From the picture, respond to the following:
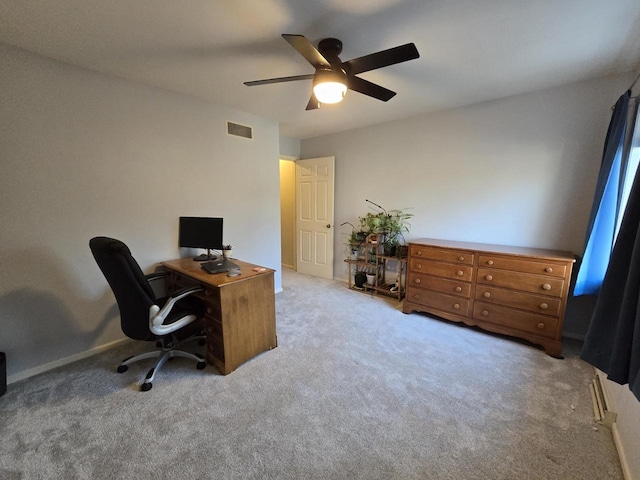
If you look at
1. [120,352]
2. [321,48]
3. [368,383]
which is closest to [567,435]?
[368,383]

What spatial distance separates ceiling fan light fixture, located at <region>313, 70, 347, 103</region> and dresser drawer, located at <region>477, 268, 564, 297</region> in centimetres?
216

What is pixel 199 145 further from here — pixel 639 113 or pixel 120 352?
pixel 639 113

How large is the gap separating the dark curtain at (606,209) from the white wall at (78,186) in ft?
11.9

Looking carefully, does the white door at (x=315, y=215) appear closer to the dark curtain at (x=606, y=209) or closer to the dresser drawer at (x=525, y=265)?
the dresser drawer at (x=525, y=265)

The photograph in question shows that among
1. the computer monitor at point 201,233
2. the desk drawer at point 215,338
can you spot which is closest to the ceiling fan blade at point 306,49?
the computer monitor at point 201,233

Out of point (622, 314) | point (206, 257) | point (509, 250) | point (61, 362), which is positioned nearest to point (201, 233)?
point (206, 257)

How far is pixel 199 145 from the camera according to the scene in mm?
2828

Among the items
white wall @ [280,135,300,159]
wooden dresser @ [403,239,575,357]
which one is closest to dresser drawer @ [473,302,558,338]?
wooden dresser @ [403,239,575,357]

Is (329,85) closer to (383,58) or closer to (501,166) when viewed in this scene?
(383,58)

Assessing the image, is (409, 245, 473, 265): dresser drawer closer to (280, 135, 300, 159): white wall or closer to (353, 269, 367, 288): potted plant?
(353, 269, 367, 288): potted plant

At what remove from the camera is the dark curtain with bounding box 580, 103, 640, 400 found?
0.95m

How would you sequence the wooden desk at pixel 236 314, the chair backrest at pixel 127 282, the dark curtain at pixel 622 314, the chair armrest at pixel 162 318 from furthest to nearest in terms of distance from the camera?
the wooden desk at pixel 236 314, the chair armrest at pixel 162 318, the chair backrest at pixel 127 282, the dark curtain at pixel 622 314

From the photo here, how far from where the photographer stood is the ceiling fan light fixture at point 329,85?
169cm

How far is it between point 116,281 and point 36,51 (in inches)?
70.5
